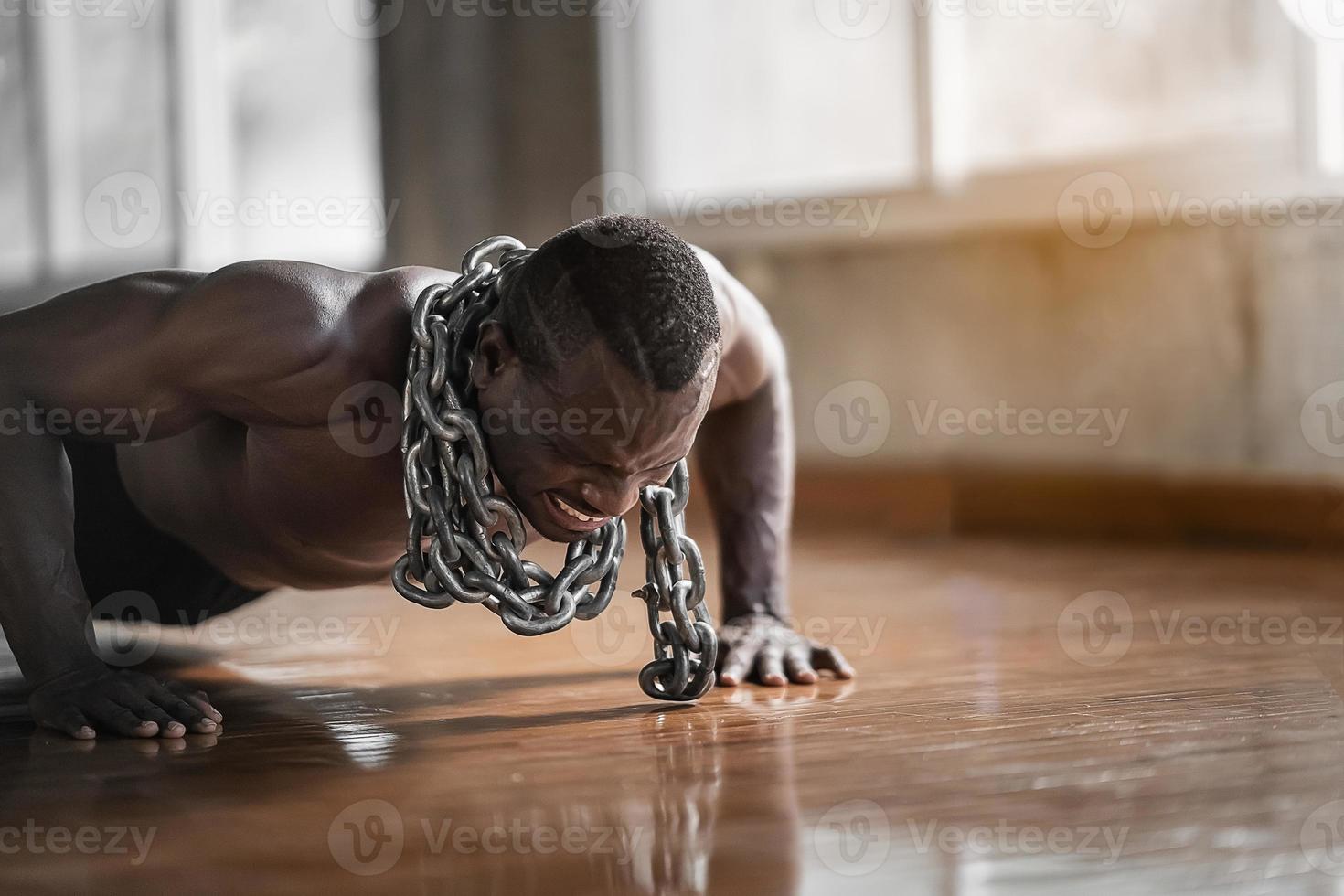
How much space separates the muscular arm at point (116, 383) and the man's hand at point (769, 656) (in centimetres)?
50

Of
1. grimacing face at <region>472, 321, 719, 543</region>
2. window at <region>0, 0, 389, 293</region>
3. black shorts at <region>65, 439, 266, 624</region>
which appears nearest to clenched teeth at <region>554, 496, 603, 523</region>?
grimacing face at <region>472, 321, 719, 543</region>

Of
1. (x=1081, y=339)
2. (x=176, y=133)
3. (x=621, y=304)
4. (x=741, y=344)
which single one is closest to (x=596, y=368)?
(x=621, y=304)

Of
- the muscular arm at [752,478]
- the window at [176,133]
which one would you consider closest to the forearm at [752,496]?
the muscular arm at [752,478]

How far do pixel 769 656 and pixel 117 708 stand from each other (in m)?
0.62

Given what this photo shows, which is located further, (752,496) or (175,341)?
(752,496)

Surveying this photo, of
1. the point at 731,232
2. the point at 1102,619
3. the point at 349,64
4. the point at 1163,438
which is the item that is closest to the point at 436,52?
the point at 349,64

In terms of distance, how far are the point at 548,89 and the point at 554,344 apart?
9.75 feet

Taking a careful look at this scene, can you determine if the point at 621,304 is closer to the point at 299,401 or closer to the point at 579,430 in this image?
the point at 579,430

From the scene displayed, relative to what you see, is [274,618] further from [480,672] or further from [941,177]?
[941,177]

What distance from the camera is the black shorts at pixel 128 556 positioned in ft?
5.22

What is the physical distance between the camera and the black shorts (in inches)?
62.6

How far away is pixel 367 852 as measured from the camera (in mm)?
924

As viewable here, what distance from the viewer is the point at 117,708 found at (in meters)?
1.30

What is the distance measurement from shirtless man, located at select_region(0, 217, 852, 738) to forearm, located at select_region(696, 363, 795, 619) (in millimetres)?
92
